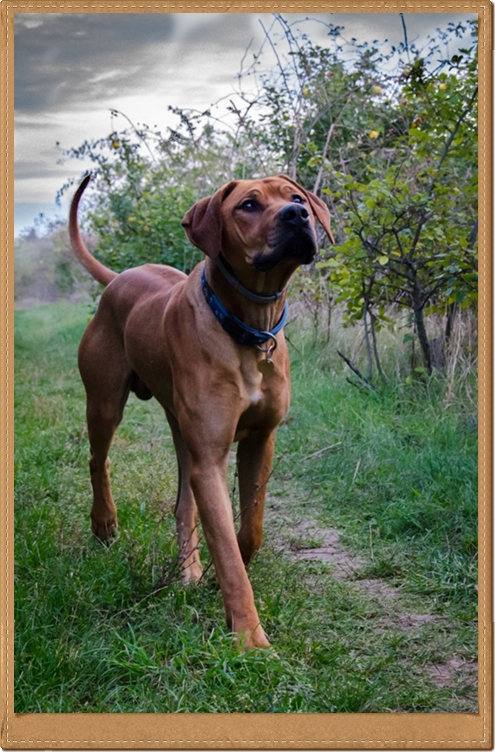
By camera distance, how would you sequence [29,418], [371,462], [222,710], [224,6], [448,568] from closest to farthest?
[222,710]
[224,6]
[448,568]
[371,462]
[29,418]

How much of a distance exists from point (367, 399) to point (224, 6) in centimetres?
292

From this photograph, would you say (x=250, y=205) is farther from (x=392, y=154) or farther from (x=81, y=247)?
(x=392, y=154)

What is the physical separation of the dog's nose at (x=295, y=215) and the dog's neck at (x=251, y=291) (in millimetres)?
254

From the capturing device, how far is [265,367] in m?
2.86

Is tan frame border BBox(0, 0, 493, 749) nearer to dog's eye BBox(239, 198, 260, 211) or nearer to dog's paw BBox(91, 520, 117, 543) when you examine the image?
dog's eye BBox(239, 198, 260, 211)

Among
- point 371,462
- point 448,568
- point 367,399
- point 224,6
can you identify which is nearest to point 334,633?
point 448,568

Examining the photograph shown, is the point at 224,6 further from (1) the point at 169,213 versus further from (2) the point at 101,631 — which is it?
(1) the point at 169,213

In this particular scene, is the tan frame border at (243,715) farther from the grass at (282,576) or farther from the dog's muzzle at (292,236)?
the dog's muzzle at (292,236)

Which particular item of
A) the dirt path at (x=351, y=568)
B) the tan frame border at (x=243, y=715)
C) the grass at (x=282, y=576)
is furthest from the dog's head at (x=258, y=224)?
the dirt path at (x=351, y=568)

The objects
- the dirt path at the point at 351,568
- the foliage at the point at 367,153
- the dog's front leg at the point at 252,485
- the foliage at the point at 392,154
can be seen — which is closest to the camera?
the dirt path at the point at 351,568

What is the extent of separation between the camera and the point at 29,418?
5.11m

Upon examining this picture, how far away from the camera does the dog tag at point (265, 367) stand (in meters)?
2.86

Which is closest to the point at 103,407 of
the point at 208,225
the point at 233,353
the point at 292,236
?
the point at 233,353

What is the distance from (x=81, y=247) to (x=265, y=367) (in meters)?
1.41
